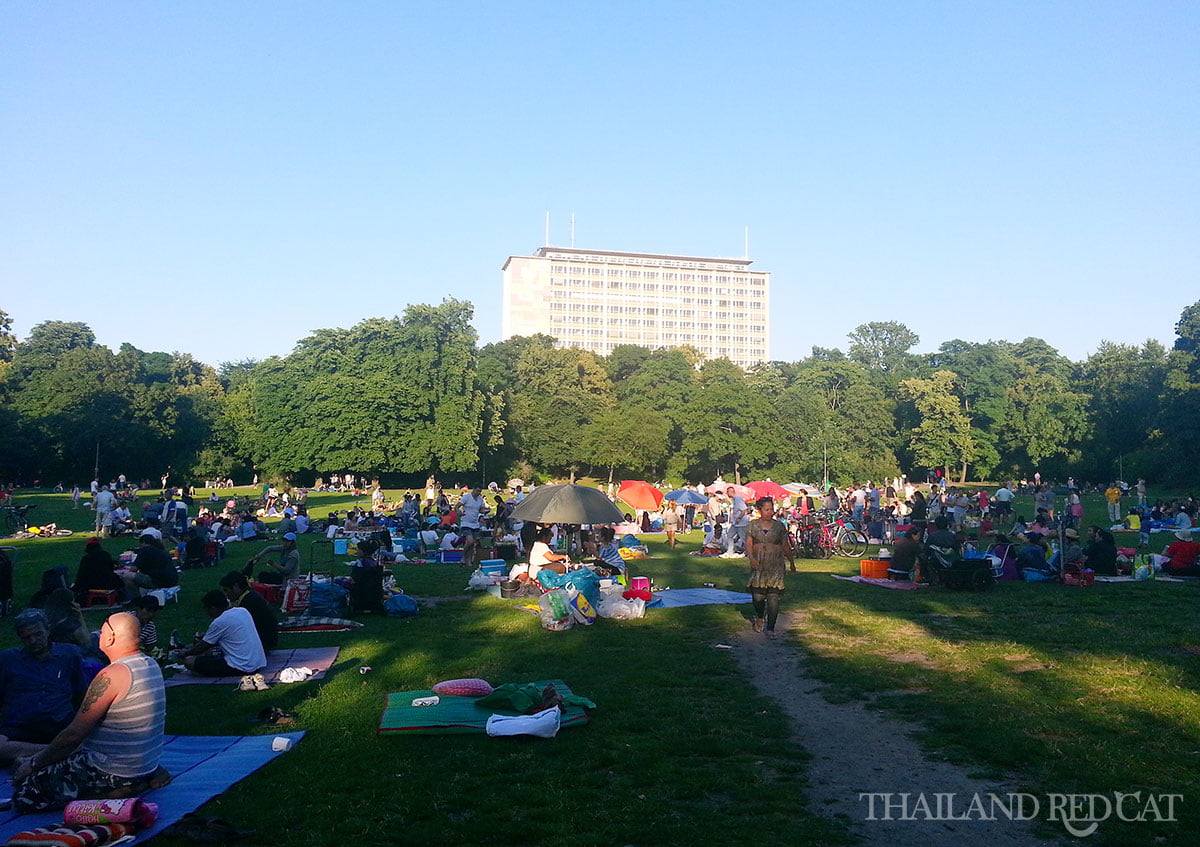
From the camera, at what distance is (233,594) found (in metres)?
9.55

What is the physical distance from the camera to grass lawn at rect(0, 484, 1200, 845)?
16.6ft

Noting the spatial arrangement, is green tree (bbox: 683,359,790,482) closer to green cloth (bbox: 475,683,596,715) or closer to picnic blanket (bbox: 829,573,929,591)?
picnic blanket (bbox: 829,573,929,591)

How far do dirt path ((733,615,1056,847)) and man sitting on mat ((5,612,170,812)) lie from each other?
13.2ft

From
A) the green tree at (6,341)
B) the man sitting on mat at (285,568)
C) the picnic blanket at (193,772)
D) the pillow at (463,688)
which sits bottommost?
the picnic blanket at (193,772)

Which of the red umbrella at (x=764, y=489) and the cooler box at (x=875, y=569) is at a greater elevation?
the red umbrella at (x=764, y=489)

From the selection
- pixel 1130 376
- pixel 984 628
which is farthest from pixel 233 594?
pixel 1130 376

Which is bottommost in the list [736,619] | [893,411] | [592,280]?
[736,619]

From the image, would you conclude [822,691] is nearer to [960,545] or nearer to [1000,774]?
[1000,774]

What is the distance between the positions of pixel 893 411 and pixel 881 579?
5764 centimetres

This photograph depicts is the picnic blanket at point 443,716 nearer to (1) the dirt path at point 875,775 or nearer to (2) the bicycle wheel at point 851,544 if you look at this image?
(1) the dirt path at point 875,775

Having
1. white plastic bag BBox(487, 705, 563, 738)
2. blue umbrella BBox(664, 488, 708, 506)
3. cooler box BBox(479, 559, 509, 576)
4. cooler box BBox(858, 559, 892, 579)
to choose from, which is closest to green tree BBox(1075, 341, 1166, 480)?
blue umbrella BBox(664, 488, 708, 506)

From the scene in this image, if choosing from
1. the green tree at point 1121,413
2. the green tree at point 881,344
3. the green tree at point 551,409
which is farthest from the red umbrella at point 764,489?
the green tree at point 881,344

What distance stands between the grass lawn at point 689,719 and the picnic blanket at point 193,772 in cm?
15

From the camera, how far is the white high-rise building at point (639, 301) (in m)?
129
